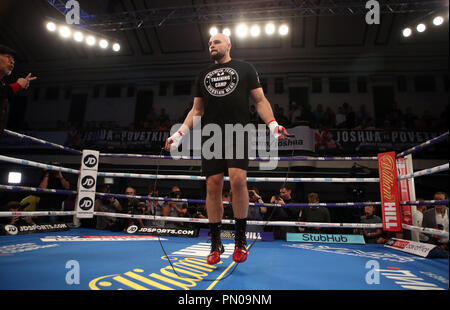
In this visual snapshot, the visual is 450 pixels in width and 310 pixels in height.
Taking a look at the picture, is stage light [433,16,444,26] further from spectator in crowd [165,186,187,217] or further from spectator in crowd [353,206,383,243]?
spectator in crowd [165,186,187,217]

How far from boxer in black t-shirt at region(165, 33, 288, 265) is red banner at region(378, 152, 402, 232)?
186cm

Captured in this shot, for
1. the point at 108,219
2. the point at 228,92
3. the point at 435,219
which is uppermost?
the point at 228,92

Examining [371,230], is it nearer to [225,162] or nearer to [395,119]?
[225,162]

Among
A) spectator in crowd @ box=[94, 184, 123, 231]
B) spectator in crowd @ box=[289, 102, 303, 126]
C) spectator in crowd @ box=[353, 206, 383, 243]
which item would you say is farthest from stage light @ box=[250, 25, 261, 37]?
spectator in crowd @ box=[94, 184, 123, 231]

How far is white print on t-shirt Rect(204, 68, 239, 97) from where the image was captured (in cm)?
192

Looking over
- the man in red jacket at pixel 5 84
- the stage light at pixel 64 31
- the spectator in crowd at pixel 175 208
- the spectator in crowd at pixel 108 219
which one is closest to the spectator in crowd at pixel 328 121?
the spectator in crowd at pixel 175 208

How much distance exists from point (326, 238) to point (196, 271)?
7.06 ft

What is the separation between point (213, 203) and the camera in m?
1.92

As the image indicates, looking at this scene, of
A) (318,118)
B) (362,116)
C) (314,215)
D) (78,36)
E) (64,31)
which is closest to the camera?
(314,215)

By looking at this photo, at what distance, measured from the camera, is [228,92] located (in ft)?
6.26

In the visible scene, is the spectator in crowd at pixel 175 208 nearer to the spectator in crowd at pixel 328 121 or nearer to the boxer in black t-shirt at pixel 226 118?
the boxer in black t-shirt at pixel 226 118

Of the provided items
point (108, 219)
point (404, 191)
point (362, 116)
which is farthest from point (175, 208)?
point (362, 116)
